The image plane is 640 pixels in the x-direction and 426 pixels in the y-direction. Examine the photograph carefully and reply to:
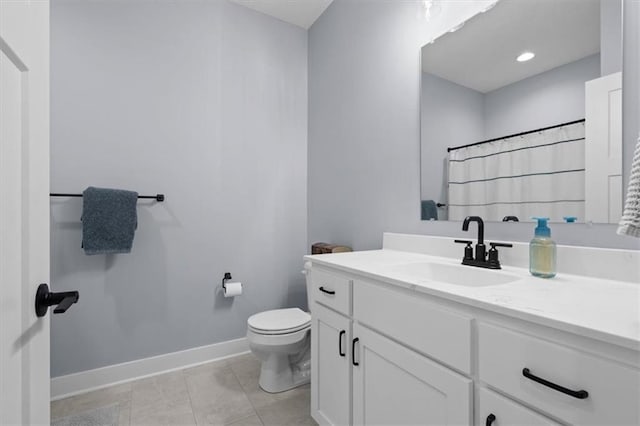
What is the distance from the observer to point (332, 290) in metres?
1.35

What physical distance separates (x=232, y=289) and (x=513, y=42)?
2121mm

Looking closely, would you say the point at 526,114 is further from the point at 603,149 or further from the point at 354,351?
the point at 354,351

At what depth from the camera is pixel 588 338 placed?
580 mm

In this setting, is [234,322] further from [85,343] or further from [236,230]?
[85,343]

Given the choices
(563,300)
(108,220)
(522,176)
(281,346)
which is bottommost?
(281,346)

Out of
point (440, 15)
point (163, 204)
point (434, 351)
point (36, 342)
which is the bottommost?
point (434, 351)

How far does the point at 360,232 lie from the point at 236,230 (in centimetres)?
97

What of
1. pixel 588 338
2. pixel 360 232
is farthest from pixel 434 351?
pixel 360 232

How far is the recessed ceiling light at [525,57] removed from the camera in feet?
3.92

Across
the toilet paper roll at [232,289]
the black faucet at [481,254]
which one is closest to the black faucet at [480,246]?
the black faucet at [481,254]

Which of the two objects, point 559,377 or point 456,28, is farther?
point 456,28

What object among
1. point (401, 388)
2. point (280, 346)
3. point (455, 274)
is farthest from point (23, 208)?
point (280, 346)

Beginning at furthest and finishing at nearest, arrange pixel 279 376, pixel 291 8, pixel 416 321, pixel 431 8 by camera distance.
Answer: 1. pixel 291 8
2. pixel 279 376
3. pixel 431 8
4. pixel 416 321

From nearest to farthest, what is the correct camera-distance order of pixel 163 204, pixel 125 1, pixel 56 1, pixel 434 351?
pixel 434 351
pixel 56 1
pixel 125 1
pixel 163 204
